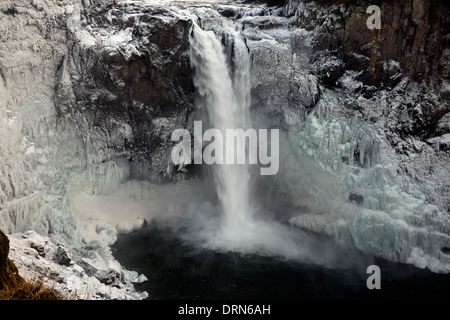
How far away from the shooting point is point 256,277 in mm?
13781

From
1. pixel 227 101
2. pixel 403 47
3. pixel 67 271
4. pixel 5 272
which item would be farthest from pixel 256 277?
pixel 403 47

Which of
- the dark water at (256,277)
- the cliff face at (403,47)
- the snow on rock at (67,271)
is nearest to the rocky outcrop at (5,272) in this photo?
the snow on rock at (67,271)

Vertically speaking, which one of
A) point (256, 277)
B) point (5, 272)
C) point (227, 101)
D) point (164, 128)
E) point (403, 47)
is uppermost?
point (403, 47)

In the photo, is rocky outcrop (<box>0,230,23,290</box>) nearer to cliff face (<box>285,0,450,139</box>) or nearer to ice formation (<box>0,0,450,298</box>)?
ice formation (<box>0,0,450,298</box>)

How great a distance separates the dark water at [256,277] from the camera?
13.0m

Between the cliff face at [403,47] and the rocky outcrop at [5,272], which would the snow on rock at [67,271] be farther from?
the cliff face at [403,47]

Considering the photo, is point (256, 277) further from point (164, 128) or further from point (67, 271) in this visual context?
point (164, 128)

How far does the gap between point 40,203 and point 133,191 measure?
508 cm

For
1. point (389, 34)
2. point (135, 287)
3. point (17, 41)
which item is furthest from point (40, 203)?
point (389, 34)

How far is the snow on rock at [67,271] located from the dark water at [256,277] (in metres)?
0.98

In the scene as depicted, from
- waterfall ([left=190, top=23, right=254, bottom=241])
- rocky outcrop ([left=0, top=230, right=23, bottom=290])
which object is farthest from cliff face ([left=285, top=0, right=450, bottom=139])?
rocky outcrop ([left=0, top=230, right=23, bottom=290])

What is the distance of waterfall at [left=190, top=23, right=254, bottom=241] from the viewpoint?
17297 millimetres

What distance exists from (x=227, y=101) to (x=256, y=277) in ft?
26.7

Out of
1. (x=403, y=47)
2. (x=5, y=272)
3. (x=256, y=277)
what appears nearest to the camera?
(x=5, y=272)
